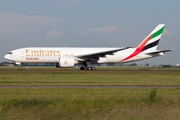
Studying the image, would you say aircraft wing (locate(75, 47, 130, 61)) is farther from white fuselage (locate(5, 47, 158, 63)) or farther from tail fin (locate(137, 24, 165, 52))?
Result: tail fin (locate(137, 24, 165, 52))

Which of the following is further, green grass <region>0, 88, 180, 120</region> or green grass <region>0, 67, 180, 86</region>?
green grass <region>0, 67, 180, 86</region>

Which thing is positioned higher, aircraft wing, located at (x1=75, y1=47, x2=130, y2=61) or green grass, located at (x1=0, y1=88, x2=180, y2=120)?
aircraft wing, located at (x1=75, y1=47, x2=130, y2=61)

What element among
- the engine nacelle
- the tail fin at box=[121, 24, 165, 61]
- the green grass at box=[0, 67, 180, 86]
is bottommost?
the green grass at box=[0, 67, 180, 86]

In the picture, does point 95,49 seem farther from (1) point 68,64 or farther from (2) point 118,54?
(1) point 68,64

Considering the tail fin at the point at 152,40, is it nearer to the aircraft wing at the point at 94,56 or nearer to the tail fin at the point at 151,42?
the tail fin at the point at 151,42

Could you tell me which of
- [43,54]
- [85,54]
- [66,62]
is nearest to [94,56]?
[85,54]

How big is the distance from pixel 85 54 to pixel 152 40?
525 inches

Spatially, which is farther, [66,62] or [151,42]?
[151,42]

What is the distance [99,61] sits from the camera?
47.6 m

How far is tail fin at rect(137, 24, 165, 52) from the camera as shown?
161ft

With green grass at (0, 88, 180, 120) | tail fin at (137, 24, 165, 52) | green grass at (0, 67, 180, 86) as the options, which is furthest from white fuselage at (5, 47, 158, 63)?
green grass at (0, 88, 180, 120)

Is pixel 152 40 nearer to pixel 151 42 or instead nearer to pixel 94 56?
pixel 151 42

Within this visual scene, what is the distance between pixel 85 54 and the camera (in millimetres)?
47594

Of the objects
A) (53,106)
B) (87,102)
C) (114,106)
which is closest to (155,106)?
(114,106)
